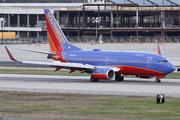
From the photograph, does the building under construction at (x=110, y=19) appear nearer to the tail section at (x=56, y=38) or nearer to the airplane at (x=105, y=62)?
the tail section at (x=56, y=38)

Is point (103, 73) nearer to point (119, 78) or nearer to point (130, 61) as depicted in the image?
point (130, 61)

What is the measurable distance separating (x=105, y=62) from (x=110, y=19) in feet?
365

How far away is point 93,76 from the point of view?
1603 inches

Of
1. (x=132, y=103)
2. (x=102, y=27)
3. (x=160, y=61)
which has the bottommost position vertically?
(x=132, y=103)

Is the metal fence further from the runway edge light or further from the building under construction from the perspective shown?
the runway edge light

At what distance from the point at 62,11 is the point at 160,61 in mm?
118729

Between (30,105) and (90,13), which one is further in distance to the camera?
(90,13)

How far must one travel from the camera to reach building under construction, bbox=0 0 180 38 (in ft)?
467

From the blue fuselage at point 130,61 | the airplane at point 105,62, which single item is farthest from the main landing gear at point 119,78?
the blue fuselage at point 130,61

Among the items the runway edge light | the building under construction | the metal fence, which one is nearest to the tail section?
the runway edge light

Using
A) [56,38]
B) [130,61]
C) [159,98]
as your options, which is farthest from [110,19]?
[159,98]

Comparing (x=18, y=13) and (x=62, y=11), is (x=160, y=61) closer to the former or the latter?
(x=62, y=11)

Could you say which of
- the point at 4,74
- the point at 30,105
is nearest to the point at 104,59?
the point at 4,74

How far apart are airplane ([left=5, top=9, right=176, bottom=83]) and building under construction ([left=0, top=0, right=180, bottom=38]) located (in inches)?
3480
